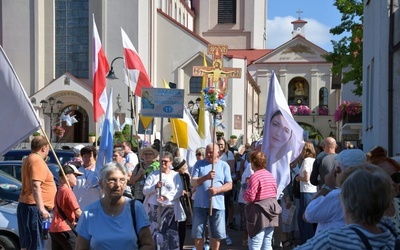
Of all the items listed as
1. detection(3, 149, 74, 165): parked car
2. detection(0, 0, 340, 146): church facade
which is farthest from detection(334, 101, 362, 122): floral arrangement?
detection(3, 149, 74, 165): parked car

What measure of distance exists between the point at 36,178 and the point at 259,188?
9.14 ft

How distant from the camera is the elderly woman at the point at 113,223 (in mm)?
4598

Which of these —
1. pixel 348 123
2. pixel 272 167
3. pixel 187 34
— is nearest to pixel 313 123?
pixel 187 34

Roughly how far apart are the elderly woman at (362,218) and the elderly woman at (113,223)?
1965 mm

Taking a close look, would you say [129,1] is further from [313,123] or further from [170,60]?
[313,123]

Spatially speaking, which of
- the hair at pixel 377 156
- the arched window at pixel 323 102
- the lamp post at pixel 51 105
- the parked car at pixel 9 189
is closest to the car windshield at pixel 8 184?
the parked car at pixel 9 189

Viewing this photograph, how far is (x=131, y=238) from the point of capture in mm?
4621

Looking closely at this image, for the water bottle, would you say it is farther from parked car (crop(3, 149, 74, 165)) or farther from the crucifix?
parked car (crop(3, 149, 74, 165))

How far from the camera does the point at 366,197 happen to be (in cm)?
296

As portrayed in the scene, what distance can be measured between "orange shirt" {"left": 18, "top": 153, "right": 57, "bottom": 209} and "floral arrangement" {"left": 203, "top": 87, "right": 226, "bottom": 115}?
3571 millimetres

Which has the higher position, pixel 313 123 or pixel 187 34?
pixel 187 34

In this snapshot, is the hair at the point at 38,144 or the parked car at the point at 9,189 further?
the parked car at the point at 9,189

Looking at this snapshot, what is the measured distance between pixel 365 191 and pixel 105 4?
121 feet

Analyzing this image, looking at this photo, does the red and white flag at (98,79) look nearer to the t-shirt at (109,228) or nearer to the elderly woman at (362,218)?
the t-shirt at (109,228)
